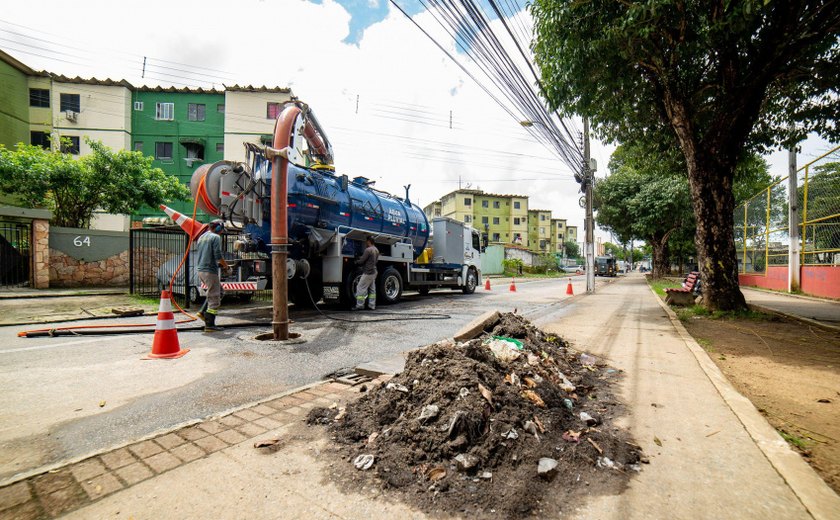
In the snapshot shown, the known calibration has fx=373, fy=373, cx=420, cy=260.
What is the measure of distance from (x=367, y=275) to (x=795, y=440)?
7.58 metres

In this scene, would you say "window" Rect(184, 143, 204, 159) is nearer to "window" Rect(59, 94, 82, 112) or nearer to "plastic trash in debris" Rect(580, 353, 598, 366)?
"window" Rect(59, 94, 82, 112)

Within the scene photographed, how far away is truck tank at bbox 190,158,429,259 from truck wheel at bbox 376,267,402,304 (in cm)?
116

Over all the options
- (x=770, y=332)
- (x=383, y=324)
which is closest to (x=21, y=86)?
(x=383, y=324)

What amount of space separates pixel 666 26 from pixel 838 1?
2397 mm

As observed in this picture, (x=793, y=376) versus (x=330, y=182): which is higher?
(x=330, y=182)

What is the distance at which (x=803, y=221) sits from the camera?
12.1 m

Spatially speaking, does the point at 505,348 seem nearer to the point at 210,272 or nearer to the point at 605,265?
the point at 210,272

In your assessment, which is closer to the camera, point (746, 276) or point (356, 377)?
point (356, 377)

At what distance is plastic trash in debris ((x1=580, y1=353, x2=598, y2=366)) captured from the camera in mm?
4341

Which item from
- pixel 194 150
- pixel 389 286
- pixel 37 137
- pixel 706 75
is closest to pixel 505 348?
pixel 389 286

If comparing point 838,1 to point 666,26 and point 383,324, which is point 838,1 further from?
point 383,324

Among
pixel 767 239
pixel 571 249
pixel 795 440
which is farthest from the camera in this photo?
pixel 571 249

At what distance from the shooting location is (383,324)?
277 inches

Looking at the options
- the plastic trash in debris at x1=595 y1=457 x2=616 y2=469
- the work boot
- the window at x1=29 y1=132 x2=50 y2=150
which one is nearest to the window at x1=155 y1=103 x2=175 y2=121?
the window at x1=29 y1=132 x2=50 y2=150
